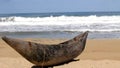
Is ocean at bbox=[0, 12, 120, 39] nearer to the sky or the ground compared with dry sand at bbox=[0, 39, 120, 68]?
nearer to the ground

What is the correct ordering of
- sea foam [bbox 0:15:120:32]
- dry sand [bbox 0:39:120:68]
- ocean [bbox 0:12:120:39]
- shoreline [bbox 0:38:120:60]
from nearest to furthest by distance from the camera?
1. dry sand [bbox 0:39:120:68]
2. shoreline [bbox 0:38:120:60]
3. ocean [bbox 0:12:120:39]
4. sea foam [bbox 0:15:120:32]

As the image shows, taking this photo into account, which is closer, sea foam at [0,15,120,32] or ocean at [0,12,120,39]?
ocean at [0,12,120,39]

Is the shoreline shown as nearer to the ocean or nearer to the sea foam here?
the ocean

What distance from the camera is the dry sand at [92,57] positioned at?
8.95 m

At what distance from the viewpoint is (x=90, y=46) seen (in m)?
13.8

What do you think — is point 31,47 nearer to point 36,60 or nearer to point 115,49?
point 36,60

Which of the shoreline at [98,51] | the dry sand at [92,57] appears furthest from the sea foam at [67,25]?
the dry sand at [92,57]

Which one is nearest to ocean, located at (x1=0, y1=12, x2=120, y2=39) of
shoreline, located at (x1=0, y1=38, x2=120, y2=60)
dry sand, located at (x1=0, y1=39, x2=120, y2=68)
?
shoreline, located at (x1=0, y1=38, x2=120, y2=60)

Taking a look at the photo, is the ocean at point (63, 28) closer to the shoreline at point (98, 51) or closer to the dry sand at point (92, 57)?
the shoreline at point (98, 51)

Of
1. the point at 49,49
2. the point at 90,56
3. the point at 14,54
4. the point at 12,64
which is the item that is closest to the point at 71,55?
the point at 49,49

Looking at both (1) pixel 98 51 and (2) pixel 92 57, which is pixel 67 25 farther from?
(2) pixel 92 57

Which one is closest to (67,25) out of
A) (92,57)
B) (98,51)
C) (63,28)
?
(63,28)

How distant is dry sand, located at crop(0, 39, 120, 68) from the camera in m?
8.95

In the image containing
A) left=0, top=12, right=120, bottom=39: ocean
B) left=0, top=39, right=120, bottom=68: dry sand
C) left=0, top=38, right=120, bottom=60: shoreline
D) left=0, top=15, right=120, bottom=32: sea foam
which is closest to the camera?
left=0, top=39, right=120, bottom=68: dry sand
